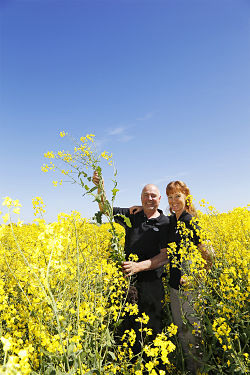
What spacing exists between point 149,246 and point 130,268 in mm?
461

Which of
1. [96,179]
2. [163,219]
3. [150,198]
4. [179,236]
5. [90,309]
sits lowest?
[90,309]

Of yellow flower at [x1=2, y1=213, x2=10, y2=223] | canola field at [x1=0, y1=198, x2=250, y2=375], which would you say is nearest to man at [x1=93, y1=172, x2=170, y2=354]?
canola field at [x1=0, y1=198, x2=250, y2=375]

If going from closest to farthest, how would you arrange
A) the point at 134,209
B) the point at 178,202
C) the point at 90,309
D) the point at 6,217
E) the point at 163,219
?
1. the point at 6,217
2. the point at 90,309
3. the point at 178,202
4. the point at 163,219
5. the point at 134,209

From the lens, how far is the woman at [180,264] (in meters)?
2.77

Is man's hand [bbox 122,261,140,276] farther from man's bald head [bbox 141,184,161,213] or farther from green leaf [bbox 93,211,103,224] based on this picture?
man's bald head [bbox 141,184,161,213]

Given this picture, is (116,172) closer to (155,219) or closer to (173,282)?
(155,219)

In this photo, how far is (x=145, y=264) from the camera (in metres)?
2.87

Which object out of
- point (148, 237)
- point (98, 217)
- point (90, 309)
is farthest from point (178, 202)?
point (90, 309)

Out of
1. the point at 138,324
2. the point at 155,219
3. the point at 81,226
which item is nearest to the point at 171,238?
the point at 155,219

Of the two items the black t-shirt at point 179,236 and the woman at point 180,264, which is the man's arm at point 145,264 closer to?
the woman at point 180,264

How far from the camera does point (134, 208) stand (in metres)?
3.36

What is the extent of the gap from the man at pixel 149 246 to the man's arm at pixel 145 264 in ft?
0.04

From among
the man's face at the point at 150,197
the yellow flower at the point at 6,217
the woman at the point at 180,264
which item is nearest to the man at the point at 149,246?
the man's face at the point at 150,197

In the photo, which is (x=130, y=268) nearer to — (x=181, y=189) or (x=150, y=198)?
(x=150, y=198)
